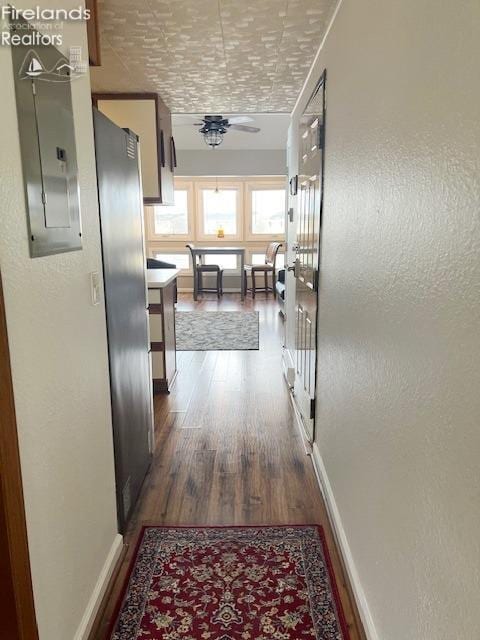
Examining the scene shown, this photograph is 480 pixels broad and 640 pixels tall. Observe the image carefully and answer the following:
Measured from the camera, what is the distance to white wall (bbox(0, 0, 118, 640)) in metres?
1.06

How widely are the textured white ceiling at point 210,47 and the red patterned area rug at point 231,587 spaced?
7.59ft

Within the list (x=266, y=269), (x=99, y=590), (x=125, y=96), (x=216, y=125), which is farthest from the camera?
(x=266, y=269)

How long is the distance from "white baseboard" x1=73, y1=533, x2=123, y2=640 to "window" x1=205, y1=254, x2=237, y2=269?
7.82m

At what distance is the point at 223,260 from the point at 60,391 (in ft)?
27.3

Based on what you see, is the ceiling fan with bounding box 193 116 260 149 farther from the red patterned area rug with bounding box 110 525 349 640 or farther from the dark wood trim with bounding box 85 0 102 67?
the red patterned area rug with bounding box 110 525 349 640

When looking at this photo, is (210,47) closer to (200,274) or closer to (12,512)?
(12,512)

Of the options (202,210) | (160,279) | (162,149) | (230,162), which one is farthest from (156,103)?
(202,210)

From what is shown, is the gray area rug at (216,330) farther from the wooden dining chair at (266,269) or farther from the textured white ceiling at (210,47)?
the textured white ceiling at (210,47)

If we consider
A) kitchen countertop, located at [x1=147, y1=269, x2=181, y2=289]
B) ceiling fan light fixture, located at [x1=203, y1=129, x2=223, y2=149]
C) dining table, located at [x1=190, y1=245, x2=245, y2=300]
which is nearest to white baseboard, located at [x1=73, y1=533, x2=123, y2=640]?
kitchen countertop, located at [x1=147, y1=269, x2=181, y2=289]

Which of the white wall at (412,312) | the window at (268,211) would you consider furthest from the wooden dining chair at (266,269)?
the white wall at (412,312)

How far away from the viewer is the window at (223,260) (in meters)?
9.49

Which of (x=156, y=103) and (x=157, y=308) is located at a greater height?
(x=156, y=103)

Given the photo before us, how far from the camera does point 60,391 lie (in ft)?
4.36

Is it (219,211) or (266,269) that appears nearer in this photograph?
(266,269)
